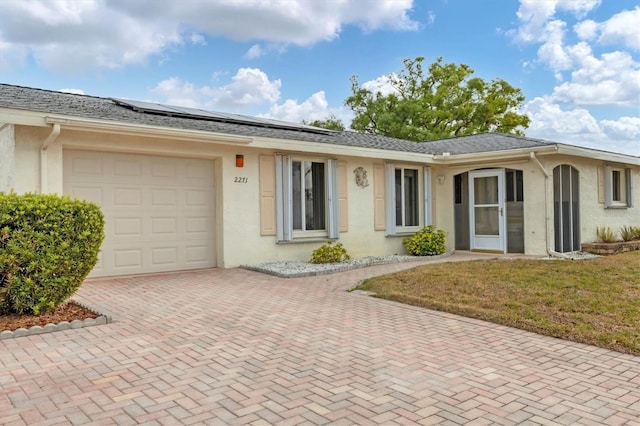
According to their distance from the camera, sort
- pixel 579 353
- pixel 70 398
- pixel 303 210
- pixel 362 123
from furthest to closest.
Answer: pixel 362 123
pixel 303 210
pixel 579 353
pixel 70 398

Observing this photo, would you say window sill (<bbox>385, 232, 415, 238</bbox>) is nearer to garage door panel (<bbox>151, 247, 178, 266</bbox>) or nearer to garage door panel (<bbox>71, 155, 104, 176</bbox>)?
garage door panel (<bbox>151, 247, 178, 266</bbox>)

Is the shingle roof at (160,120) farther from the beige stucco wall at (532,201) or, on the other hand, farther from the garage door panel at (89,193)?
the garage door panel at (89,193)

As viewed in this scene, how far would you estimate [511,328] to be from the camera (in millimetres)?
4980

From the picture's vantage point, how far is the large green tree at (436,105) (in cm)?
2784

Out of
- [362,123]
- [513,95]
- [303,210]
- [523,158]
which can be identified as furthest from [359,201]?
[513,95]

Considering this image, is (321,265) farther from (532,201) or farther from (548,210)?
(548,210)

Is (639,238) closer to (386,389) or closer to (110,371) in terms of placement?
(386,389)

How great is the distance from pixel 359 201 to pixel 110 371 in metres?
8.16

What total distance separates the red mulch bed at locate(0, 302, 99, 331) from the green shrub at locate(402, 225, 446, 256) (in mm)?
7868

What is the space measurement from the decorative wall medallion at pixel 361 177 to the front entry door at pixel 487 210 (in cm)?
307

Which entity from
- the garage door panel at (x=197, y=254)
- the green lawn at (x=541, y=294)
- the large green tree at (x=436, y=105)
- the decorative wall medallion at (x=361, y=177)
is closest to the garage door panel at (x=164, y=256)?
the garage door panel at (x=197, y=254)

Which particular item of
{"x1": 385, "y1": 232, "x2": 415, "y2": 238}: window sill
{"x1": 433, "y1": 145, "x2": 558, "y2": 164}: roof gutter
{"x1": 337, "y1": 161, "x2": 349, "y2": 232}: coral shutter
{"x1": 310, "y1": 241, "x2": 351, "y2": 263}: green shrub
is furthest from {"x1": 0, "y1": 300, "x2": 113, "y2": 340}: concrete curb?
{"x1": 433, "y1": 145, "x2": 558, "y2": 164}: roof gutter

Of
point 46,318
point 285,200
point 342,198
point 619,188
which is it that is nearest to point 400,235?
point 342,198

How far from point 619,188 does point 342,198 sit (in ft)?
28.8
